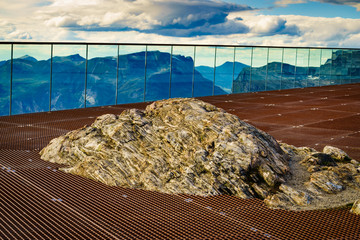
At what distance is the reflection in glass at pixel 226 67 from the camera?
17.7m

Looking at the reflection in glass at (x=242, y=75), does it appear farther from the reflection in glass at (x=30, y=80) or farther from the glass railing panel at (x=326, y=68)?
the reflection in glass at (x=30, y=80)

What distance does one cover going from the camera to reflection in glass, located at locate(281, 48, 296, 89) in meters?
17.8

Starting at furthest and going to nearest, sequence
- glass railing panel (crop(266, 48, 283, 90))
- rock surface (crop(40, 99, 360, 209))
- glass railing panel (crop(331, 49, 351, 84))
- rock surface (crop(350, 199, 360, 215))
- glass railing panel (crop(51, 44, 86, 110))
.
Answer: glass railing panel (crop(51, 44, 86, 110))
glass railing panel (crop(331, 49, 351, 84))
glass railing panel (crop(266, 48, 283, 90))
rock surface (crop(40, 99, 360, 209))
rock surface (crop(350, 199, 360, 215))

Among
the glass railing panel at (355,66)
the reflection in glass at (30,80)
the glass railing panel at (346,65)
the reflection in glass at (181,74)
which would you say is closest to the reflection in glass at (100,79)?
the reflection in glass at (30,80)

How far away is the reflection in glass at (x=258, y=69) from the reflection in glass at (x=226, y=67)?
0.87 meters

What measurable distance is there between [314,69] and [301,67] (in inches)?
30.9

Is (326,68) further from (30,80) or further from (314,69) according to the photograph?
(30,80)

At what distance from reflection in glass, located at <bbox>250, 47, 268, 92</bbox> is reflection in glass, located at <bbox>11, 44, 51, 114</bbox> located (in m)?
70.8

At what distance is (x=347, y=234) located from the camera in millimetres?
3848

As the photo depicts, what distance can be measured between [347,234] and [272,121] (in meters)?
6.09

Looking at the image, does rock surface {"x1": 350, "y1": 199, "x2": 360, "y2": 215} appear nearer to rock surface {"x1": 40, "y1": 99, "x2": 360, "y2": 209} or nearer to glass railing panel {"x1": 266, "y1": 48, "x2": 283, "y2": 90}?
rock surface {"x1": 40, "y1": 99, "x2": 360, "y2": 209}

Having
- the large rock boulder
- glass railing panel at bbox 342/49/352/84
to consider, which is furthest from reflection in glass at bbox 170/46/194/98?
the large rock boulder

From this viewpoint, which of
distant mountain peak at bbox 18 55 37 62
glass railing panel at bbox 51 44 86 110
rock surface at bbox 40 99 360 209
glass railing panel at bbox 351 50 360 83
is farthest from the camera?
distant mountain peak at bbox 18 55 37 62

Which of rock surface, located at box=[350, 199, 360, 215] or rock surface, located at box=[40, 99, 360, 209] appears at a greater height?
rock surface, located at box=[40, 99, 360, 209]
